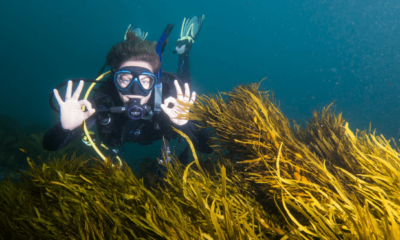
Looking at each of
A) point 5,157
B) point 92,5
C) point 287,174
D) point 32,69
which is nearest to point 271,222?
point 287,174

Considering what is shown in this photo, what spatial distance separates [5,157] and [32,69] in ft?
248

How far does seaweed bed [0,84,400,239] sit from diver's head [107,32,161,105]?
2035 millimetres

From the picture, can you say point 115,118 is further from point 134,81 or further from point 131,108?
point 134,81

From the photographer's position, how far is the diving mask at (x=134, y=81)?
3.36m

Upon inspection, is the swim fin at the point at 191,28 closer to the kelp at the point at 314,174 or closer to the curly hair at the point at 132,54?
the curly hair at the point at 132,54

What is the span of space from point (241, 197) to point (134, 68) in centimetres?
326

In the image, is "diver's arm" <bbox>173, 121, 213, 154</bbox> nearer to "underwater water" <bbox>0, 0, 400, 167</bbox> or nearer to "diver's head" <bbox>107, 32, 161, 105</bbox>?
"diver's head" <bbox>107, 32, 161, 105</bbox>

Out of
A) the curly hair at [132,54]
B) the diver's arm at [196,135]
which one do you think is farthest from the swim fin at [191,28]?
the diver's arm at [196,135]

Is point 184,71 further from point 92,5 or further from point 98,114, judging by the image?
point 92,5

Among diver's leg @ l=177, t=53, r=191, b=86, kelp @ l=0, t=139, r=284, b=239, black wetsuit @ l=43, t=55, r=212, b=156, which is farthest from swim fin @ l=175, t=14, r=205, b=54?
kelp @ l=0, t=139, r=284, b=239

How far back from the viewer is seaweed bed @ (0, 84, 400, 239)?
2.64 ft

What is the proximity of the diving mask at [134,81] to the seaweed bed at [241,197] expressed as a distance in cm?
203

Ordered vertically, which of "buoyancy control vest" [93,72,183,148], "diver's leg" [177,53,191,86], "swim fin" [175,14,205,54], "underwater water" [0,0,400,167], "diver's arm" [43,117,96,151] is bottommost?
"diver's arm" [43,117,96,151]

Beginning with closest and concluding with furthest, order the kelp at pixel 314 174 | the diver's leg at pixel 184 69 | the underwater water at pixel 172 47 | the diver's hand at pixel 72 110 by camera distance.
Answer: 1. the kelp at pixel 314 174
2. the diver's hand at pixel 72 110
3. the diver's leg at pixel 184 69
4. the underwater water at pixel 172 47
